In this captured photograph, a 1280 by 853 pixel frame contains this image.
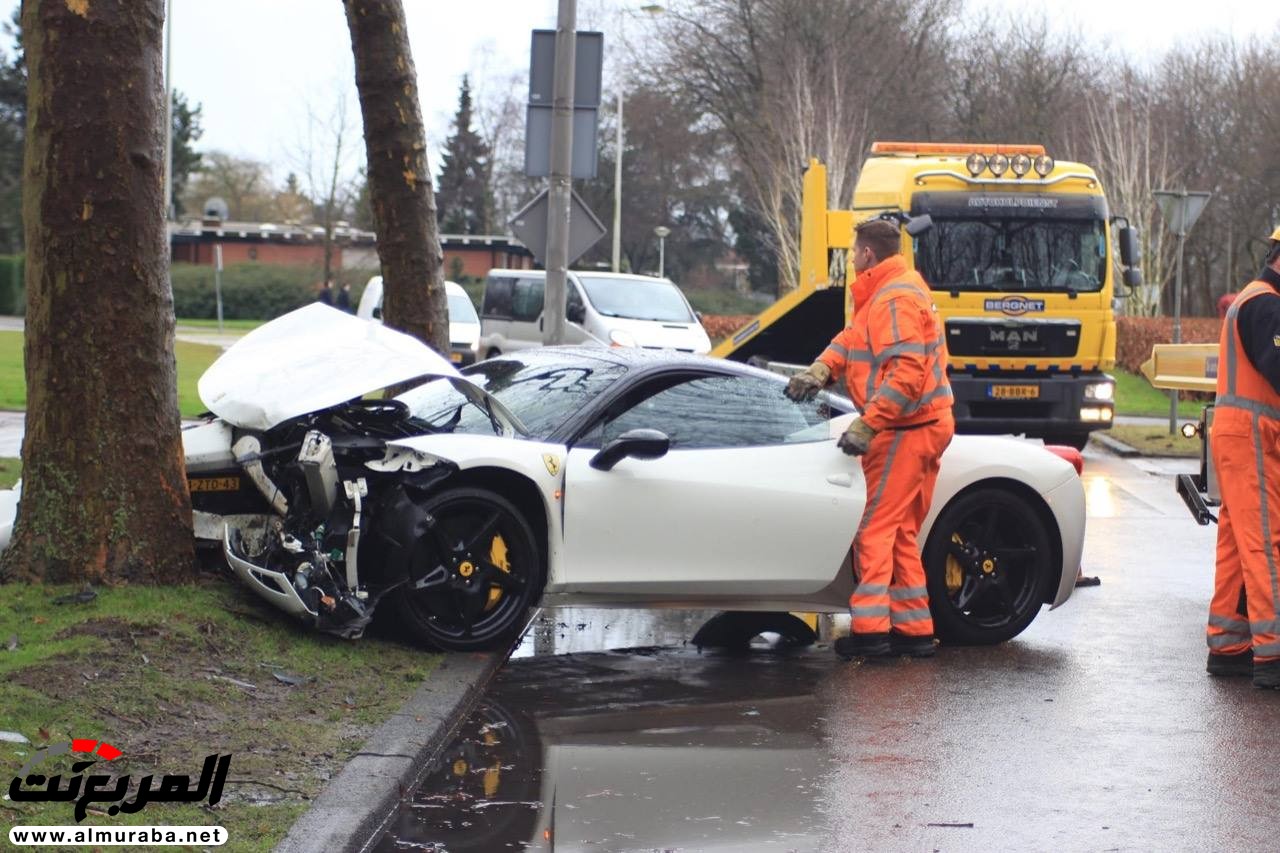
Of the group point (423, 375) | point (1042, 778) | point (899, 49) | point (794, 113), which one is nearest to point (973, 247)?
point (423, 375)

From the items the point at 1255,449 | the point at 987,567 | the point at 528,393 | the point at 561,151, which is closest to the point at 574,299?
the point at 561,151

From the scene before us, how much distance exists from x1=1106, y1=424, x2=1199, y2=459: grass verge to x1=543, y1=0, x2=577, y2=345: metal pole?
756 cm

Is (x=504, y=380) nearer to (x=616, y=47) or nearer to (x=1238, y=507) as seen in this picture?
(x=1238, y=507)

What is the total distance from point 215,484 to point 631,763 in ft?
8.77

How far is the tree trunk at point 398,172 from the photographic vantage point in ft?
41.2

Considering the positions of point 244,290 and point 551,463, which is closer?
point 551,463

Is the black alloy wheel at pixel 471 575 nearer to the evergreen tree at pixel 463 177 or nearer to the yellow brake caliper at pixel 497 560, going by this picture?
the yellow brake caliper at pixel 497 560

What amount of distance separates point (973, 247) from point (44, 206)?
12.7m

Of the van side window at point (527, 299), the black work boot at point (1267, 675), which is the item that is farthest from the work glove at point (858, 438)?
the van side window at point (527, 299)

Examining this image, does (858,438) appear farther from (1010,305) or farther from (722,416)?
(1010,305)

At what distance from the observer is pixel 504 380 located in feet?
28.9

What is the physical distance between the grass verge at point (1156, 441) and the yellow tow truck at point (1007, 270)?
4.98ft

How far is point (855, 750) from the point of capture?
256 inches

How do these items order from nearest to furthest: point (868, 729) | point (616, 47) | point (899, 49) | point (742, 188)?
point (868, 729) → point (899, 49) → point (616, 47) → point (742, 188)
